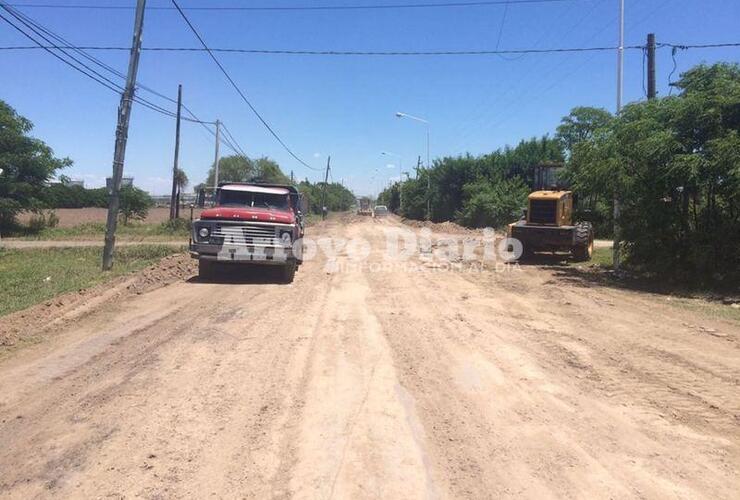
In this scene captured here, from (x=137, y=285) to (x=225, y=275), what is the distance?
2.34m

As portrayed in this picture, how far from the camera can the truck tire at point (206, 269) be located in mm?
14453

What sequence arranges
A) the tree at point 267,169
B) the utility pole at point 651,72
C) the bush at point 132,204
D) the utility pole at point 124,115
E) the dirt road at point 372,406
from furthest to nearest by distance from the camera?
the tree at point 267,169 < the bush at point 132,204 < the utility pole at point 651,72 < the utility pole at point 124,115 < the dirt road at point 372,406

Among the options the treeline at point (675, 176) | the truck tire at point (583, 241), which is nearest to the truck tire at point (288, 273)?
the treeline at point (675, 176)

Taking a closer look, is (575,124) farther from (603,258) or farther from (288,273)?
(288,273)

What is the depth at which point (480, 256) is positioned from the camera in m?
21.8

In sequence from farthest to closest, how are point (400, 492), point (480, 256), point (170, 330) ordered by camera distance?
point (480, 256)
point (170, 330)
point (400, 492)

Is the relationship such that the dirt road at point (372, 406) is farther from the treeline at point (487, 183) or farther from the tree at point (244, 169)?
the tree at point (244, 169)

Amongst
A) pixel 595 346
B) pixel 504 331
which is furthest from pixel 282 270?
pixel 595 346

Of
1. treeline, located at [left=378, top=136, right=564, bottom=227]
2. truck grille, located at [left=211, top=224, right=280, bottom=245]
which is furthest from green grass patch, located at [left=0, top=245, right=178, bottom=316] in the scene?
treeline, located at [left=378, top=136, right=564, bottom=227]

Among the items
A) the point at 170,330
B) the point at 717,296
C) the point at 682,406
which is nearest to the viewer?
the point at 682,406

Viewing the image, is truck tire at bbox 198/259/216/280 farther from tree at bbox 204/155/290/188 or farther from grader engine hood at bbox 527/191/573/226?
tree at bbox 204/155/290/188

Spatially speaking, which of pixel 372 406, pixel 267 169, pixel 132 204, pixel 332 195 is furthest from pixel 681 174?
pixel 332 195

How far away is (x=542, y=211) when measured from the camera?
20219 millimetres

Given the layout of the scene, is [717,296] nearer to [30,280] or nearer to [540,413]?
[540,413]
